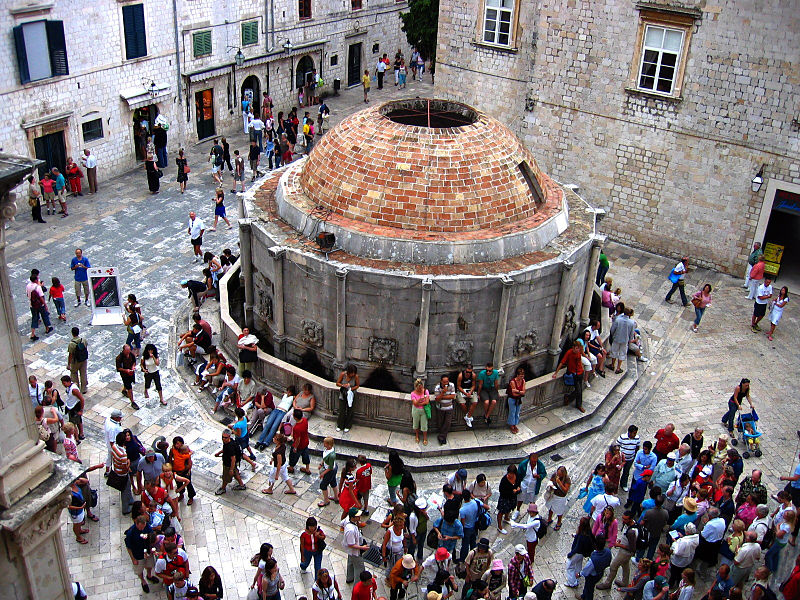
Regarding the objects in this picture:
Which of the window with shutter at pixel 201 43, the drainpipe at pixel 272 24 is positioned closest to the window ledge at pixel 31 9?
Result: the window with shutter at pixel 201 43

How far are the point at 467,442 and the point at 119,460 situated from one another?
6.71 metres

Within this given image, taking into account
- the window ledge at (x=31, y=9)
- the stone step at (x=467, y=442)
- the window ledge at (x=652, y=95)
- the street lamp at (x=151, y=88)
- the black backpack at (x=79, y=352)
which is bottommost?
the stone step at (x=467, y=442)

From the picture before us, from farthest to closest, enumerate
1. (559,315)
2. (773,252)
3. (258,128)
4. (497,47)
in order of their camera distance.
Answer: (258,128) < (497,47) < (773,252) < (559,315)

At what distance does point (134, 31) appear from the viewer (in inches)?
1108

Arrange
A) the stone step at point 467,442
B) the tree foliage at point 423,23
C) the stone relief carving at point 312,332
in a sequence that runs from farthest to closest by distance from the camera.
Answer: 1. the tree foliage at point 423,23
2. the stone relief carving at point 312,332
3. the stone step at point 467,442

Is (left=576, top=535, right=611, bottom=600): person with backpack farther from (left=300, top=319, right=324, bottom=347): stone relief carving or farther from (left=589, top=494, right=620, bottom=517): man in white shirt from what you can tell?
(left=300, top=319, right=324, bottom=347): stone relief carving

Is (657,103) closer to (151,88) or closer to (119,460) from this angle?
(151,88)

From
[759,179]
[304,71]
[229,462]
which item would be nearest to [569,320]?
[229,462]

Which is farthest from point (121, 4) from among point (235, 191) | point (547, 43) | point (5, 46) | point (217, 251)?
point (547, 43)

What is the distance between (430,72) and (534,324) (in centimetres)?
2948

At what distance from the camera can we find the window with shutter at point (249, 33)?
108 feet

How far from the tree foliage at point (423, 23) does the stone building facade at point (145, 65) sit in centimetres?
319

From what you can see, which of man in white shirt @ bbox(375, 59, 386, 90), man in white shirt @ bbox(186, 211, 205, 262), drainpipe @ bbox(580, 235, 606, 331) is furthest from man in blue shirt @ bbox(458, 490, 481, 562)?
man in white shirt @ bbox(375, 59, 386, 90)

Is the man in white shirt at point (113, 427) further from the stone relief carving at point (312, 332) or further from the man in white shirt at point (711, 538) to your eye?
the man in white shirt at point (711, 538)
